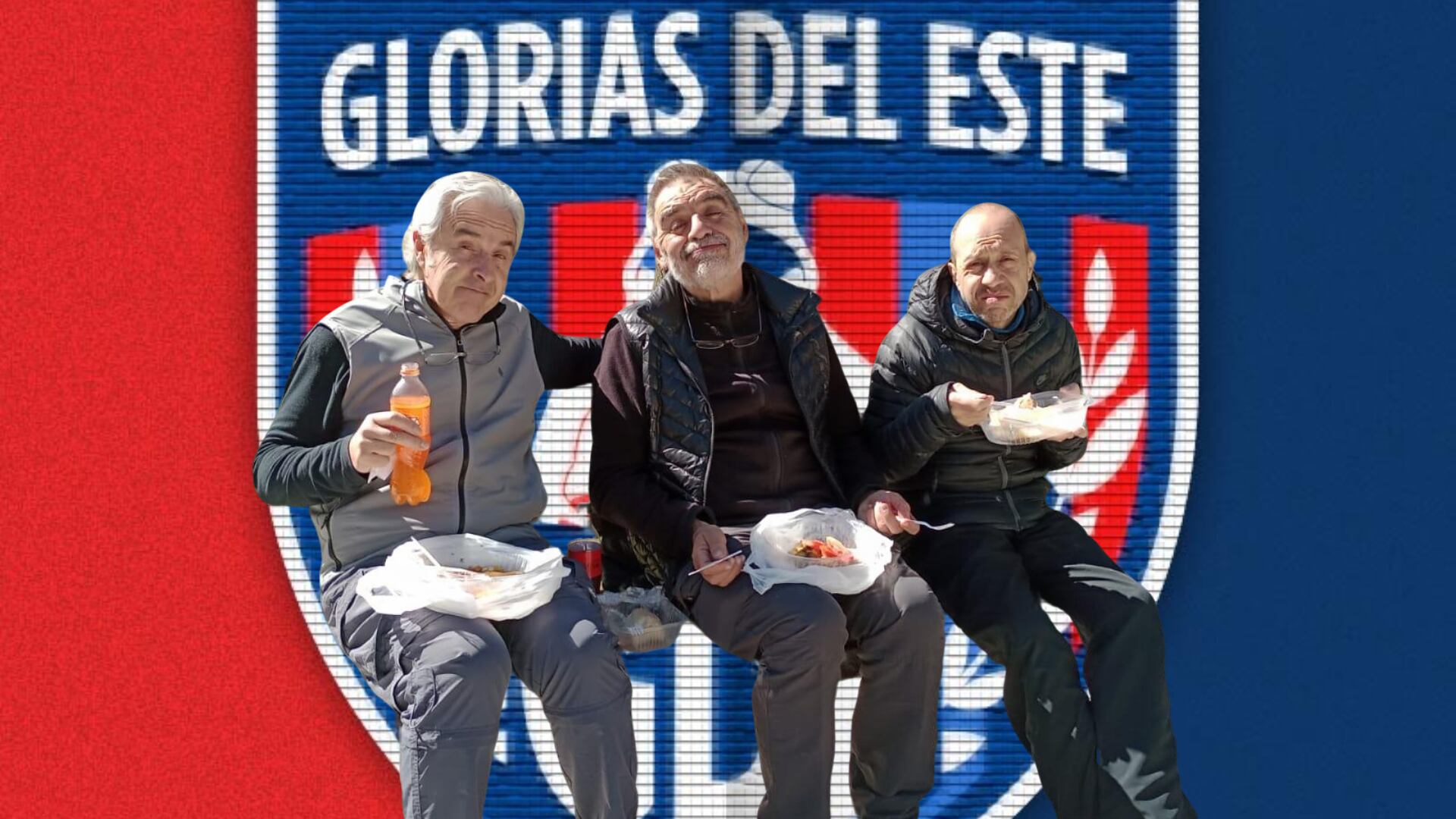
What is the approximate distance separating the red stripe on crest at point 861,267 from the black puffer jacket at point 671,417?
1.03 meters

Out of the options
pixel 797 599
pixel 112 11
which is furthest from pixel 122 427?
pixel 797 599

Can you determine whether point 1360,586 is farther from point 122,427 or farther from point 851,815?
point 122,427

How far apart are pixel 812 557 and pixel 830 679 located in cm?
23

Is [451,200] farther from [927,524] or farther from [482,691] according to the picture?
[927,524]

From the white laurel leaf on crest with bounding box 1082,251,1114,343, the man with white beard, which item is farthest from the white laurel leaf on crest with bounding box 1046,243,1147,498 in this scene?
the man with white beard

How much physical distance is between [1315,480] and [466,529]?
2469 millimetres

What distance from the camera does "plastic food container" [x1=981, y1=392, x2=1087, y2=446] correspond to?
2.92m

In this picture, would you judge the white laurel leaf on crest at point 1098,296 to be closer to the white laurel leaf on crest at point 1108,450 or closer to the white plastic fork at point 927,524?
the white laurel leaf on crest at point 1108,450

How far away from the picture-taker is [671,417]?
2967 mm

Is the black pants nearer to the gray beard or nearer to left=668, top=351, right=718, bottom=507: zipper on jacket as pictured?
left=668, top=351, right=718, bottom=507: zipper on jacket

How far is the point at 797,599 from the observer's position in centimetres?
276

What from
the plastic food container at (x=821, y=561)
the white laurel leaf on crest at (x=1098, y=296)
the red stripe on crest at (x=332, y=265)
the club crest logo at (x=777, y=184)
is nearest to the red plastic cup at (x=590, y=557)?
the plastic food container at (x=821, y=561)

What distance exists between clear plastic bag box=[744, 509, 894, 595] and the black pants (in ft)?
0.72

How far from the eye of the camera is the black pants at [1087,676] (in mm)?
2770
